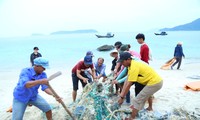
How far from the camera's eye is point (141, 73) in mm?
4539

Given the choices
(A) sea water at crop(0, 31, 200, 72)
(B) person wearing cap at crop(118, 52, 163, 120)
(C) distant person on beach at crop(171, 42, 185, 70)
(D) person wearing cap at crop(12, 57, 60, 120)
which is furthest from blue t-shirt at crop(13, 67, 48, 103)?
(A) sea water at crop(0, 31, 200, 72)

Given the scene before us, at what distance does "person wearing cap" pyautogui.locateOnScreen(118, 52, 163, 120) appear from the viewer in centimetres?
434

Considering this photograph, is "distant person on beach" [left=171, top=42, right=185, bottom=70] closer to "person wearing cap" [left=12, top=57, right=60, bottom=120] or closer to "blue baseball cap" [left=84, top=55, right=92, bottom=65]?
"blue baseball cap" [left=84, top=55, right=92, bottom=65]

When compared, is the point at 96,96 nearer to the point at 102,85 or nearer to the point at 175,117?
the point at 102,85

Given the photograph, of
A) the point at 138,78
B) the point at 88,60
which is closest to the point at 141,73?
the point at 138,78

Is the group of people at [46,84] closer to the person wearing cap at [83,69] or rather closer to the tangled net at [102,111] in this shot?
the tangled net at [102,111]

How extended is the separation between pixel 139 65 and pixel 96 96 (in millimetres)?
1024

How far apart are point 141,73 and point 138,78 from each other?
0.13 m

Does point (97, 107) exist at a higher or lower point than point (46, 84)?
lower

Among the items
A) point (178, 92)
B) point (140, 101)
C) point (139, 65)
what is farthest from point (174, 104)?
point (139, 65)

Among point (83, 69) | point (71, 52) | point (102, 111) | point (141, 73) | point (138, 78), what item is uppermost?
point (141, 73)

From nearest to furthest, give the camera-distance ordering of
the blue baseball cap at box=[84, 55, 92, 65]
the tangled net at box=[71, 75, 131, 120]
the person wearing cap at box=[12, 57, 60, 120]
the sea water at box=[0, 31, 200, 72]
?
the person wearing cap at box=[12, 57, 60, 120], the tangled net at box=[71, 75, 131, 120], the blue baseball cap at box=[84, 55, 92, 65], the sea water at box=[0, 31, 200, 72]

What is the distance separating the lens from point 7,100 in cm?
827

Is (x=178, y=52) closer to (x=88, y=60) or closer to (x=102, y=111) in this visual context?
(x=88, y=60)
